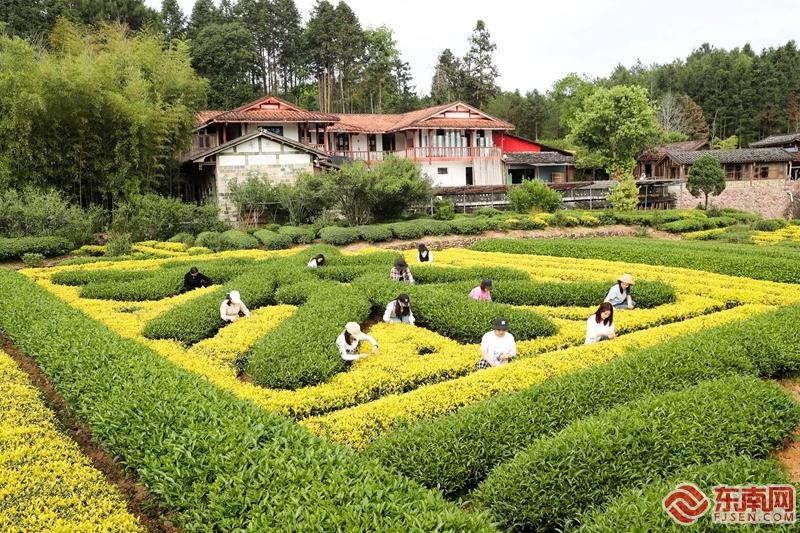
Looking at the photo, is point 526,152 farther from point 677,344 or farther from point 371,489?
point 371,489

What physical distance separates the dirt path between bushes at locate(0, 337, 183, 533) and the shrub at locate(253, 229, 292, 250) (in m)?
15.1

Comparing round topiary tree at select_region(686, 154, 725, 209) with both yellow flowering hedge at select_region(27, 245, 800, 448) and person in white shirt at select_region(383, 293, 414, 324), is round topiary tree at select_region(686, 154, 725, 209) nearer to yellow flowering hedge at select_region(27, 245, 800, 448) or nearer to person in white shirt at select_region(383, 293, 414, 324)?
yellow flowering hedge at select_region(27, 245, 800, 448)

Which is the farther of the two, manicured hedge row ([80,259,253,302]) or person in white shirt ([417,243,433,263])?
person in white shirt ([417,243,433,263])

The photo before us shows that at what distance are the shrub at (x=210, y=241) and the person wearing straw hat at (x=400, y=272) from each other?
1226cm

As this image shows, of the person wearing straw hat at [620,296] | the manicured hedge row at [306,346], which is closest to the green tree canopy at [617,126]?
the person wearing straw hat at [620,296]

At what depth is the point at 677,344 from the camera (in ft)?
29.8

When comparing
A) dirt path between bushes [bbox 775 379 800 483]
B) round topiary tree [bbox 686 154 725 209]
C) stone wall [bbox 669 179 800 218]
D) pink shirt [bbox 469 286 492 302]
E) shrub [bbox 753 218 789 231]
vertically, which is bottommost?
dirt path between bushes [bbox 775 379 800 483]

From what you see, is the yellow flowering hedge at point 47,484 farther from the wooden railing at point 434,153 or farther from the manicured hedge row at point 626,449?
the wooden railing at point 434,153

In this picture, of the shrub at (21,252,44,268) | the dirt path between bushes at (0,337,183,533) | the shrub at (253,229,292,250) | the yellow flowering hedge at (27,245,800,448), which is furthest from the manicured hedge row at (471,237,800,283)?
the shrub at (21,252,44,268)

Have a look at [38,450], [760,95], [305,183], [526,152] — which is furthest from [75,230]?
[760,95]

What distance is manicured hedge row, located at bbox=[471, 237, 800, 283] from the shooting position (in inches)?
633

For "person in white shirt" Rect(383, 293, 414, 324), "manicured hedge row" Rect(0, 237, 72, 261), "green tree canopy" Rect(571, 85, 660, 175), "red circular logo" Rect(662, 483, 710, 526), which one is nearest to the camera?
"red circular logo" Rect(662, 483, 710, 526)

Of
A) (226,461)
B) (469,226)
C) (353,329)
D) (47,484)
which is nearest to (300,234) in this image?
(469,226)

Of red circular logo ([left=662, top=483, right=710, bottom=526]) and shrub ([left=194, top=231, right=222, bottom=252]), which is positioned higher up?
shrub ([left=194, top=231, right=222, bottom=252])
